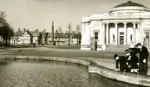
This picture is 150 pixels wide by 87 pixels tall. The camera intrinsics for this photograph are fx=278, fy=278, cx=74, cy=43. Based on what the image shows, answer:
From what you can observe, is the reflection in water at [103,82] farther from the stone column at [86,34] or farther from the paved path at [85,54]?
the stone column at [86,34]

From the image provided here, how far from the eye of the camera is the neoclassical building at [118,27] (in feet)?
223

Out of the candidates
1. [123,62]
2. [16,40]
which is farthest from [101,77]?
[16,40]

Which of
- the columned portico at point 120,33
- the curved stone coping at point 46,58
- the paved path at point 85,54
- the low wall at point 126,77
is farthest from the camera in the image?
the columned portico at point 120,33

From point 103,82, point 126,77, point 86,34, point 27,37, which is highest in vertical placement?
point 86,34

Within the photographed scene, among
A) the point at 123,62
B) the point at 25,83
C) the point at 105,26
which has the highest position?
the point at 105,26

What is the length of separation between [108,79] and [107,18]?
160 ft

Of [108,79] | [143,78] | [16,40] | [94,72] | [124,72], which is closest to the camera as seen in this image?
[143,78]

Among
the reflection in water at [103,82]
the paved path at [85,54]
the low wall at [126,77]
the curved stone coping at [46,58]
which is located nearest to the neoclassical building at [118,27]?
the paved path at [85,54]

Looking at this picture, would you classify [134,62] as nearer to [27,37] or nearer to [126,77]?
[126,77]

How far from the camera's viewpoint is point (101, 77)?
75.8 ft

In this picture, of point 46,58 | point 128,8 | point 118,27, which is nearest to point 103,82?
point 46,58

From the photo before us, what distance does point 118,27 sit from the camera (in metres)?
70.8

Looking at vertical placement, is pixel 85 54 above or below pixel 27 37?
below

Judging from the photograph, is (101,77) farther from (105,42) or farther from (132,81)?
(105,42)
